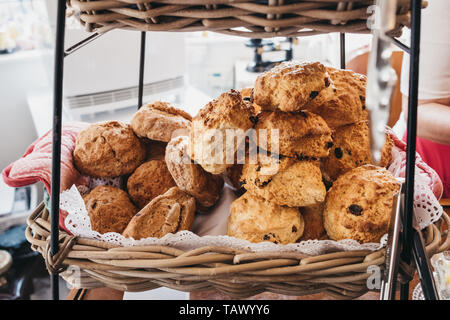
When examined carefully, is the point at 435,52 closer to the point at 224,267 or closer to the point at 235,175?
the point at 235,175

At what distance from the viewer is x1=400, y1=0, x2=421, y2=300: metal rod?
0.45 metres

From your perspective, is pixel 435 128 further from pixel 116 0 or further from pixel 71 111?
pixel 71 111

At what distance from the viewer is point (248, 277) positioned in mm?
604

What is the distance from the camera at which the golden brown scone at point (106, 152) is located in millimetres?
872

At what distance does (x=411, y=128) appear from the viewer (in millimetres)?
490

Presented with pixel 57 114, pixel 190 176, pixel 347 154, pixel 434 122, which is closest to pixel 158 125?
pixel 190 176

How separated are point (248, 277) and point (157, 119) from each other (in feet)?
1.55

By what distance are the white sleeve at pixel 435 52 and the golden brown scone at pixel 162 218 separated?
0.98 metres

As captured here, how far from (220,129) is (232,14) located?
0.70 feet

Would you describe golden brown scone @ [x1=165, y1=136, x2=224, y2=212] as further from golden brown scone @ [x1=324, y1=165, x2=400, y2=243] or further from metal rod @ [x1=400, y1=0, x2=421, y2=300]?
metal rod @ [x1=400, y1=0, x2=421, y2=300]

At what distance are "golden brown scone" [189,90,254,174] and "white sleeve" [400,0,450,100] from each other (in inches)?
34.8

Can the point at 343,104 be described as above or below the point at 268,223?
above

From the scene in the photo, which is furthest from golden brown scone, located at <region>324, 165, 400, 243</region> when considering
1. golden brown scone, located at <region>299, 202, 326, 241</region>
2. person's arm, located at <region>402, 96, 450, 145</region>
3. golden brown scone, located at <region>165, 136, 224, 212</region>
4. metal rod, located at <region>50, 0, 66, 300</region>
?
person's arm, located at <region>402, 96, 450, 145</region>

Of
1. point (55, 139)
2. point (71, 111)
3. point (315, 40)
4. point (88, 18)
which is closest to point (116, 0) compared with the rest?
point (88, 18)
